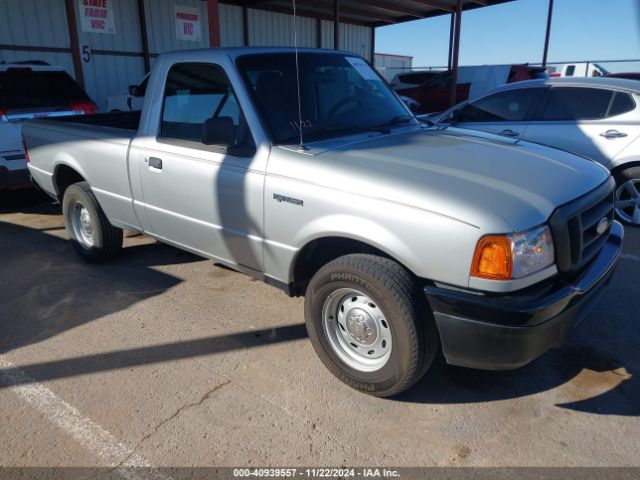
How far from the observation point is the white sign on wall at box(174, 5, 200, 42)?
1477cm

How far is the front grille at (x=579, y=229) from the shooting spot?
246 cm

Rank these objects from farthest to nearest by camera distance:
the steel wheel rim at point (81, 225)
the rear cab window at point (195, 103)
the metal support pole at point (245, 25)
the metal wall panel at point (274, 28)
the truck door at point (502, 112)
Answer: the metal wall panel at point (274, 28) → the metal support pole at point (245, 25) → the truck door at point (502, 112) → the steel wheel rim at point (81, 225) → the rear cab window at point (195, 103)

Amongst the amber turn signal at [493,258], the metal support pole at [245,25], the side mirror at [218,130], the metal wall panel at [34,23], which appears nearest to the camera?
the amber turn signal at [493,258]

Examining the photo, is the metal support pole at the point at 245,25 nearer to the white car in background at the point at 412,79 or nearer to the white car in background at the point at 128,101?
the white car in background at the point at 412,79

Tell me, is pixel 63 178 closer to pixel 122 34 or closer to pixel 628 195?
pixel 628 195

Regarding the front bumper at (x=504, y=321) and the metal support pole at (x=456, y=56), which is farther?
the metal support pole at (x=456, y=56)

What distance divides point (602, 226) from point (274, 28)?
16809mm

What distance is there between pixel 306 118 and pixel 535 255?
1754 millimetres

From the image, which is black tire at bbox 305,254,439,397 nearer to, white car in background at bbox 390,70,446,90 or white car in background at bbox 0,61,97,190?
white car in background at bbox 0,61,97,190

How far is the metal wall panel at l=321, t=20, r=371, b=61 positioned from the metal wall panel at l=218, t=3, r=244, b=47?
14.2 ft

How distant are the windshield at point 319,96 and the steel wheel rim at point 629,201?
341cm

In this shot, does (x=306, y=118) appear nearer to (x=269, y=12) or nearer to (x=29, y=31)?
(x=29, y=31)

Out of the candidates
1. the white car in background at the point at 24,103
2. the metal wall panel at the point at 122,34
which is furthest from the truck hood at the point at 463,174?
the metal wall panel at the point at 122,34

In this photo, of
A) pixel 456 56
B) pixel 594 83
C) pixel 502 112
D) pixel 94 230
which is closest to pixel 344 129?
pixel 94 230
